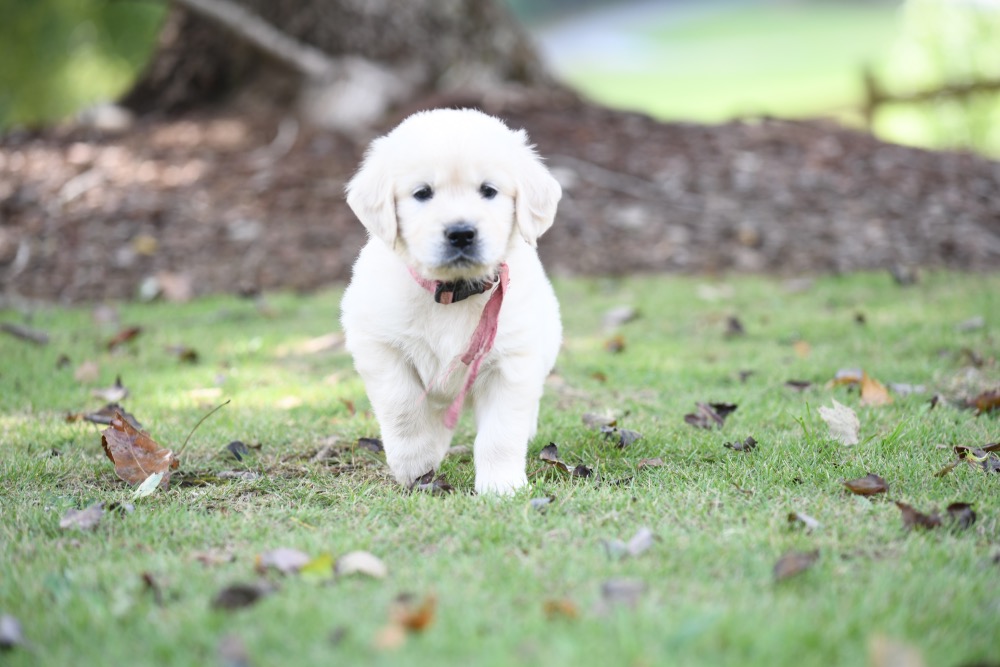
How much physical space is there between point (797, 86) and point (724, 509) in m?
22.0

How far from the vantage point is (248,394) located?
424cm

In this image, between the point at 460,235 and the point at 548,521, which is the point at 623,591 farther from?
the point at 460,235

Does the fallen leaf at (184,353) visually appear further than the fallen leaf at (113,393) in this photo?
Yes

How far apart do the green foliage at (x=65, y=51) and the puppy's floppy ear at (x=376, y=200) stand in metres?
12.9

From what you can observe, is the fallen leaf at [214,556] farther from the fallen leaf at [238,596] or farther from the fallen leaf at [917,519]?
the fallen leaf at [917,519]

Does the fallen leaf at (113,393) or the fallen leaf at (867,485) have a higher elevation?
the fallen leaf at (867,485)

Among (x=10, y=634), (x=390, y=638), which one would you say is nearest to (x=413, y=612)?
(x=390, y=638)

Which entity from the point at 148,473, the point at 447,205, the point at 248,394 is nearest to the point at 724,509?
the point at 447,205

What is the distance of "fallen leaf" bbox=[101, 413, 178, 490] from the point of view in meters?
3.13

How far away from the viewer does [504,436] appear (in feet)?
9.87

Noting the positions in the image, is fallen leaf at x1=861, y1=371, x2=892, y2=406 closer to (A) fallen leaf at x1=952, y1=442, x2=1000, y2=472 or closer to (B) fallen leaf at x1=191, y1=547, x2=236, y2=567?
(A) fallen leaf at x1=952, y1=442, x2=1000, y2=472

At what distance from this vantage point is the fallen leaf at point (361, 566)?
7.54ft

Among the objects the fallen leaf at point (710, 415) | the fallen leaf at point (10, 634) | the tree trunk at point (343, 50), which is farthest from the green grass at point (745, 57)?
the fallen leaf at point (10, 634)

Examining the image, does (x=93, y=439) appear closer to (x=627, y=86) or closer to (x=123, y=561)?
(x=123, y=561)
